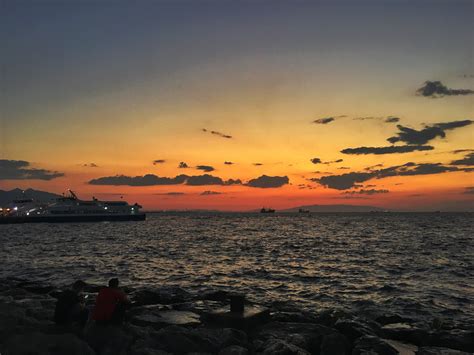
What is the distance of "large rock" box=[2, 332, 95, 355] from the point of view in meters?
10.0

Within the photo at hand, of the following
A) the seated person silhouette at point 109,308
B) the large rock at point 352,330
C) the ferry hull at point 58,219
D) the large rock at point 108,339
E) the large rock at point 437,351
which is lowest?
the large rock at point 437,351

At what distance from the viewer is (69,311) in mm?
13219

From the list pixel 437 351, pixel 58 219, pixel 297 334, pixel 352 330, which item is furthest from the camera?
pixel 58 219

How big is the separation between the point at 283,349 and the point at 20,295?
14503 millimetres

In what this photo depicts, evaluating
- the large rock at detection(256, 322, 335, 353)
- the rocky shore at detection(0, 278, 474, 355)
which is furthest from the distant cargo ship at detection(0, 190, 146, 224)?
the large rock at detection(256, 322, 335, 353)

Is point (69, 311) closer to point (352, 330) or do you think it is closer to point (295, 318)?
point (295, 318)

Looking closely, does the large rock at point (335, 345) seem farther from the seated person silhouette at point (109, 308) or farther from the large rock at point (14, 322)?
the large rock at point (14, 322)

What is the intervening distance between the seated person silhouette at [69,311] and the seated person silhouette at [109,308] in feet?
3.81

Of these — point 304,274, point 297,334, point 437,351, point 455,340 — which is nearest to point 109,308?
point 297,334

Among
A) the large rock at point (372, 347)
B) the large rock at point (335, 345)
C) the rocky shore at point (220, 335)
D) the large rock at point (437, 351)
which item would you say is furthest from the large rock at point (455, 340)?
the large rock at point (335, 345)

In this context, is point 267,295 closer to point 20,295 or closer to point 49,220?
point 20,295

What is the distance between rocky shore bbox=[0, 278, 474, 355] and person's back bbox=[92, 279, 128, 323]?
33cm

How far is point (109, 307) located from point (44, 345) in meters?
2.30

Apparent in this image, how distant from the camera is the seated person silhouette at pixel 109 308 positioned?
12.2m
